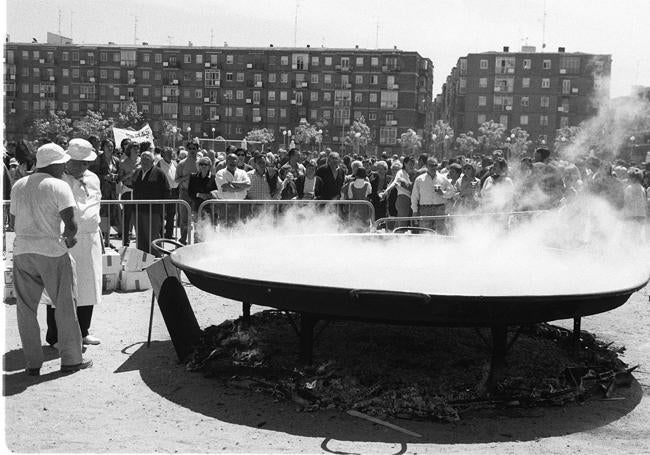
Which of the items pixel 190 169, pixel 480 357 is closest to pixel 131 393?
pixel 480 357

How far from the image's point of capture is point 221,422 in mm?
5086

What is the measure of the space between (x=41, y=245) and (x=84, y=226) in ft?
2.71

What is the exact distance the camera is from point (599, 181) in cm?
1304

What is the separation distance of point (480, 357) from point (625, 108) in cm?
1471

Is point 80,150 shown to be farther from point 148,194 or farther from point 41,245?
point 148,194

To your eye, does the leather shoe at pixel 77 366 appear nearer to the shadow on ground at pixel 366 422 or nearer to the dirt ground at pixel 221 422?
the dirt ground at pixel 221 422

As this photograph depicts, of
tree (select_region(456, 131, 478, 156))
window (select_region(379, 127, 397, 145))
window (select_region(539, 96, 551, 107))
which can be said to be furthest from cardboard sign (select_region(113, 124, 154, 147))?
window (select_region(539, 96, 551, 107))

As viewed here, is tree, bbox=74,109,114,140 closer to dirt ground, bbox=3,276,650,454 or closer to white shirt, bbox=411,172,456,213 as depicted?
white shirt, bbox=411,172,456,213

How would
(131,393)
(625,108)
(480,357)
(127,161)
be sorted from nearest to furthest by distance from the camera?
(131,393)
(480,357)
(127,161)
(625,108)

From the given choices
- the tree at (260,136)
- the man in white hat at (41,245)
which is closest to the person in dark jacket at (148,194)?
the man in white hat at (41,245)

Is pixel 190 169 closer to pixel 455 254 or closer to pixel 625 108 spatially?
pixel 455 254

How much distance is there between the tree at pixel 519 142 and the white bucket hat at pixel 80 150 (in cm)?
9264

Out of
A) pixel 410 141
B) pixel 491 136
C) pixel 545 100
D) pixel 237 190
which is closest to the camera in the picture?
pixel 237 190

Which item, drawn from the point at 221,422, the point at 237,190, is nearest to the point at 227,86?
the point at 237,190
